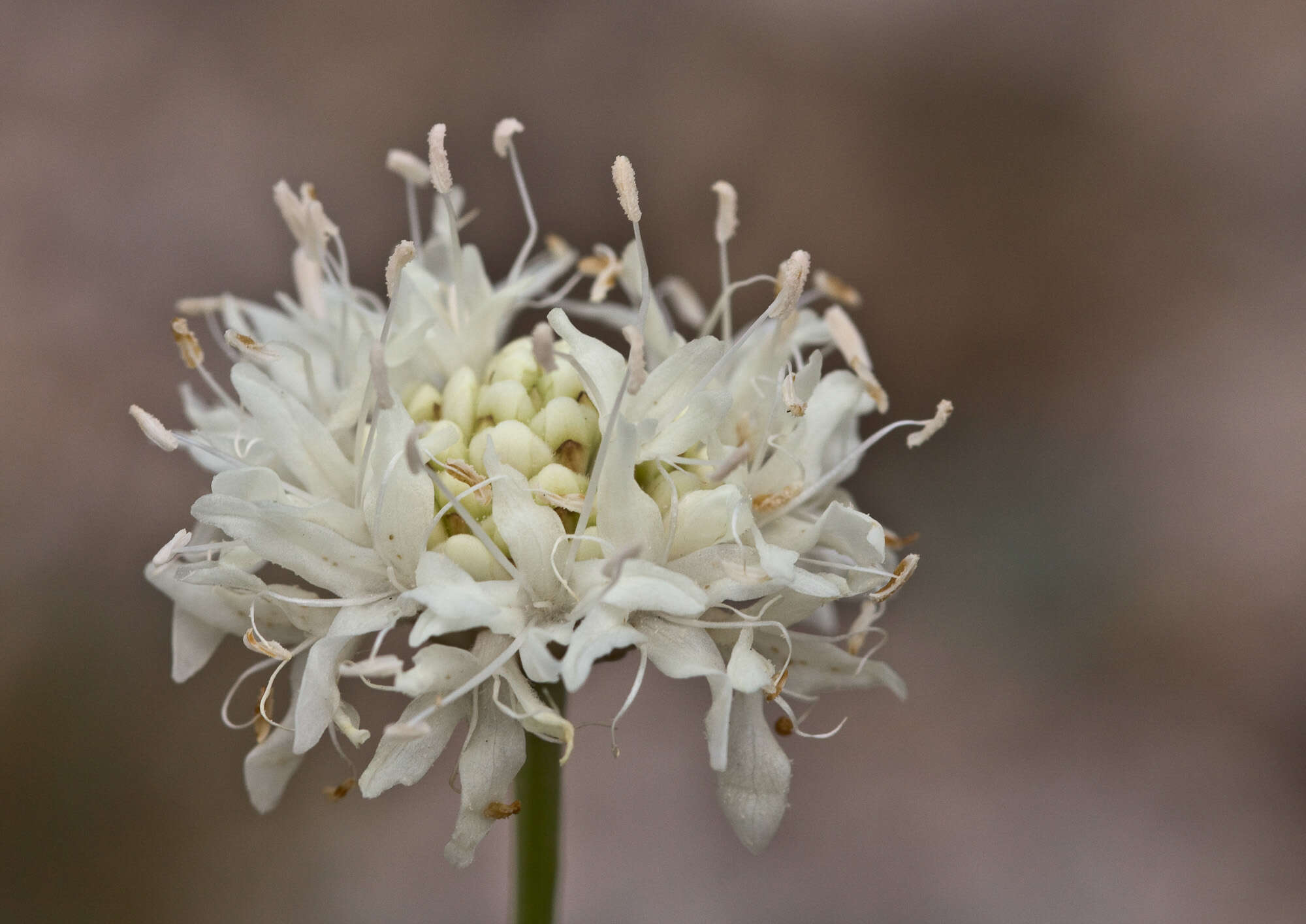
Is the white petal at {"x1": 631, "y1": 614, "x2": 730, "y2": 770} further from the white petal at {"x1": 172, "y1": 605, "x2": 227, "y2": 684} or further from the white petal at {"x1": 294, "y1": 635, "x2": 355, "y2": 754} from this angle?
the white petal at {"x1": 172, "y1": 605, "x2": 227, "y2": 684}

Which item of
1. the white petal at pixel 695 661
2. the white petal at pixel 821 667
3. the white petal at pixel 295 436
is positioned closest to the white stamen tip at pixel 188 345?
the white petal at pixel 295 436

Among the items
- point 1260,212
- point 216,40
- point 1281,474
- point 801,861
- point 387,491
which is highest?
point 216,40

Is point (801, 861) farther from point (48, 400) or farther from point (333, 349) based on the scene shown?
point (48, 400)

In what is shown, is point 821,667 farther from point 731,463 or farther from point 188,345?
point 188,345

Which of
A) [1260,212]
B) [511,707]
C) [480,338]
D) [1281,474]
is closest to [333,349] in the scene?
[480,338]

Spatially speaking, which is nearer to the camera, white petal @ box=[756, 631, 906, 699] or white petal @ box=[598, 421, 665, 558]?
white petal @ box=[598, 421, 665, 558]

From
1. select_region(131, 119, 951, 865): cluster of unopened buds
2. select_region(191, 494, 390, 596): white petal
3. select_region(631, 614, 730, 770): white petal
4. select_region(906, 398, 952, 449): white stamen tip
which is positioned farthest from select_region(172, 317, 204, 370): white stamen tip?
select_region(906, 398, 952, 449): white stamen tip

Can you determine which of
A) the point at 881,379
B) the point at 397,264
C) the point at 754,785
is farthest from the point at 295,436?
the point at 881,379
